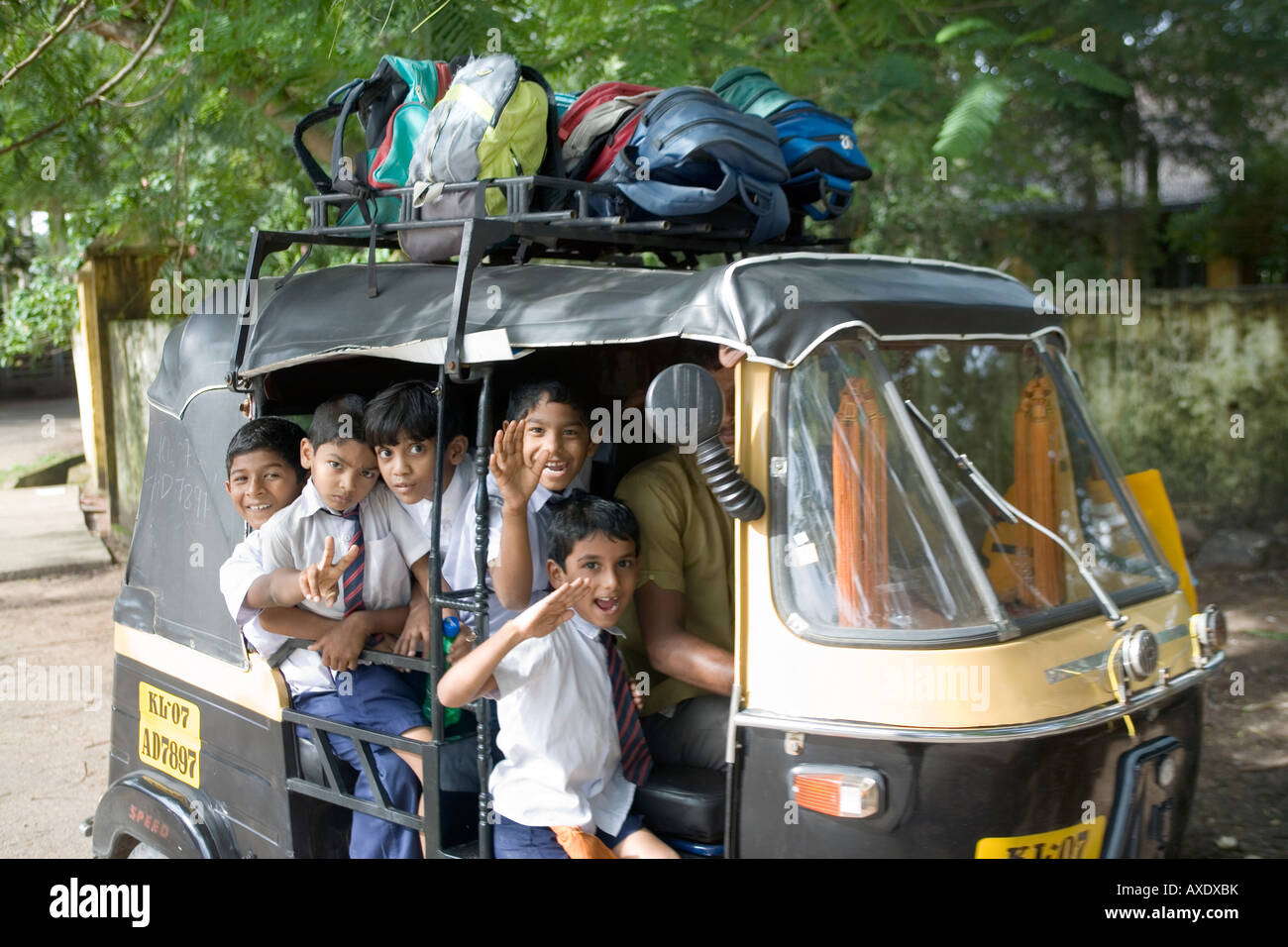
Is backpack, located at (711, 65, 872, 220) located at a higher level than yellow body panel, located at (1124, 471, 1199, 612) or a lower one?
higher

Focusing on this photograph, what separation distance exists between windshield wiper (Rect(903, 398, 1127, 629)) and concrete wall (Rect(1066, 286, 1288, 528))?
18.9ft

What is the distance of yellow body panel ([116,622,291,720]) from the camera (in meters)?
3.40

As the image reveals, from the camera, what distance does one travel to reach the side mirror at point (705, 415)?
2611 mm

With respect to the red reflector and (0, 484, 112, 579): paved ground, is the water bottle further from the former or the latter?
(0, 484, 112, 579): paved ground

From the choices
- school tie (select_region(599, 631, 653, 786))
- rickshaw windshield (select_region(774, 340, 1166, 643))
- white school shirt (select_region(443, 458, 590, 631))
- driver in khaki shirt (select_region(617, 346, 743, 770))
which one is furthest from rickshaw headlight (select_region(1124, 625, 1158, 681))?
white school shirt (select_region(443, 458, 590, 631))

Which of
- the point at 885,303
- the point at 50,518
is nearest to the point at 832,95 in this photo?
the point at 885,303

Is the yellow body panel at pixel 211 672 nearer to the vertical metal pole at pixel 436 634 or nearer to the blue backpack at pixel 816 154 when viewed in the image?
the vertical metal pole at pixel 436 634

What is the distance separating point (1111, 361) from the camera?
28.9 feet

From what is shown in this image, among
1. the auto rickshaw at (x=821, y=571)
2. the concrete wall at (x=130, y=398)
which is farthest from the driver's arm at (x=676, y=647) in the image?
the concrete wall at (x=130, y=398)

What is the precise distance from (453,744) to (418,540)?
60cm

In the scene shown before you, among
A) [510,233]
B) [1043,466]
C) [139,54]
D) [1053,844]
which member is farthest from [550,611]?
[139,54]

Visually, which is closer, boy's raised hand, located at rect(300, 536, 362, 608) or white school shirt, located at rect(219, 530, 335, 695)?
boy's raised hand, located at rect(300, 536, 362, 608)
